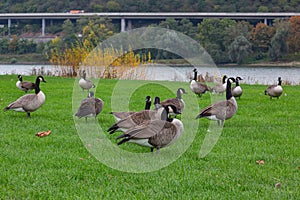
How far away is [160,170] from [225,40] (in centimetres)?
4157

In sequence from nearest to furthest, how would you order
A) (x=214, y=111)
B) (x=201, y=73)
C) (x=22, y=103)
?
(x=214, y=111)
(x=22, y=103)
(x=201, y=73)

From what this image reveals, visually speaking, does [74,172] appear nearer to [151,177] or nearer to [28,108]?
[151,177]

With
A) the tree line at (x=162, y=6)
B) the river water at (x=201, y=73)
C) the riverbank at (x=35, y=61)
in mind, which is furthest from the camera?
the tree line at (x=162, y=6)

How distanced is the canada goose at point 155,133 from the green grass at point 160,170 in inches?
12.1

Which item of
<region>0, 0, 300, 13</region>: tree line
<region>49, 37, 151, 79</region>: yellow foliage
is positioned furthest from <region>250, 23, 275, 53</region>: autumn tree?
<region>49, 37, 151, 79</region>: yellow foliage

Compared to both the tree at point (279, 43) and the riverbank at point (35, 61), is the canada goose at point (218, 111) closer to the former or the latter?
the riverbank at point (35, 61)

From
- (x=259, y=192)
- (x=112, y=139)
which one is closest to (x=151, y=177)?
(x=259, y=192)

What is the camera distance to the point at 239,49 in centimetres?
4769

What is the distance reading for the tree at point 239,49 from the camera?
46.9 meters

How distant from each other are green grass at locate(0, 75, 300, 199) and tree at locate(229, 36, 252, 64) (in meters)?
37.8

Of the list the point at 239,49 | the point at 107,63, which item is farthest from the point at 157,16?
the point at 107,63

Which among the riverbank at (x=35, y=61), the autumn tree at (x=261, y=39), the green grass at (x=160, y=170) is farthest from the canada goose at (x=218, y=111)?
the autumn tree at (x=261, y=39)

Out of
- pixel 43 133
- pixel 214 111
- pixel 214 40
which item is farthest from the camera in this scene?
pixel 214 40

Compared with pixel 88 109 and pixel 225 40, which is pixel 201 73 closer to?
pixel 88 109
